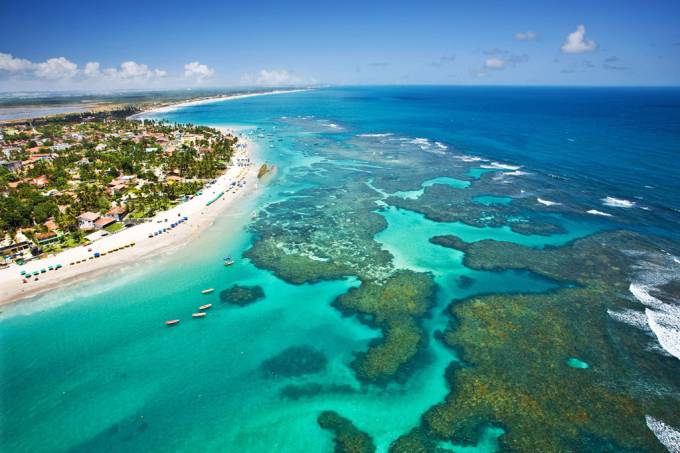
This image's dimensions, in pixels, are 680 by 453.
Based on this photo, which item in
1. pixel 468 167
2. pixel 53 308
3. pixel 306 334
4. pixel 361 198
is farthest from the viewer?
pixel 468 167

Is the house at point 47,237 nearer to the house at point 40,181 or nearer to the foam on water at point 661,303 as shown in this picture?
the house at point 40,181

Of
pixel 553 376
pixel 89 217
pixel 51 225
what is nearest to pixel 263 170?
pixel 89 217

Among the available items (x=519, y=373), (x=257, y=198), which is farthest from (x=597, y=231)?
(x=257, y=198)

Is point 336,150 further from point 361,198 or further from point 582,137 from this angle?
point 582,137

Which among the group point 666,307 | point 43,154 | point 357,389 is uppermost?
point 43,154

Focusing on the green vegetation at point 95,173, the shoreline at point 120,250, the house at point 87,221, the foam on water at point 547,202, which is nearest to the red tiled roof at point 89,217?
the house at point 87,221

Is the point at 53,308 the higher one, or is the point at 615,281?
the point at 615,281

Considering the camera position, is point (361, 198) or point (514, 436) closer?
point (514, 436)

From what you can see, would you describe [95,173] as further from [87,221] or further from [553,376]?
[553,376]
